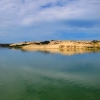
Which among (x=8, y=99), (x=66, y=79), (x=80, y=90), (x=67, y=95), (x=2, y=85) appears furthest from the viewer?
(x=66, y=79)

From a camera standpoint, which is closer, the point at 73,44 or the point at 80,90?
the point at 80,90

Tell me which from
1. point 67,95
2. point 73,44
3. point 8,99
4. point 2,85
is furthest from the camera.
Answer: point 73,44

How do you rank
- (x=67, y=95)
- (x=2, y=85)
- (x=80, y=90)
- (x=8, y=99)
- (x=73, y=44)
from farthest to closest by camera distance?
1. (x=73, y=44)
2. (x=2, y=85)
3. (x=80, y=90)
4. (x=67, y=95)
5. (x=8, y=99)

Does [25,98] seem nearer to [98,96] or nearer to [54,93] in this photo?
[54,93]

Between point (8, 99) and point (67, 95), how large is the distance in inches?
212

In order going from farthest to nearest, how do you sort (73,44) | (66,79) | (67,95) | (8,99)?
(73,44)
(66,79)
(67,95)
(8,99)

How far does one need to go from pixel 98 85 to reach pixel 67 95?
5133 millimetres

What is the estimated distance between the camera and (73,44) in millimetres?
100062

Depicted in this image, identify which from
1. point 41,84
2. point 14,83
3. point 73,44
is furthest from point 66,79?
point 73,44

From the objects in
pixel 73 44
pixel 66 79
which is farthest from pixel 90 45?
pixel 66 79

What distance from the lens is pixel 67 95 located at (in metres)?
20.4

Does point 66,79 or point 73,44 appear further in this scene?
point 73,44

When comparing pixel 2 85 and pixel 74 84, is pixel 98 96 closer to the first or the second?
pixel 74 84

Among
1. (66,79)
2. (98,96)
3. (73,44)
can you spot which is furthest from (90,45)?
(98,96)
